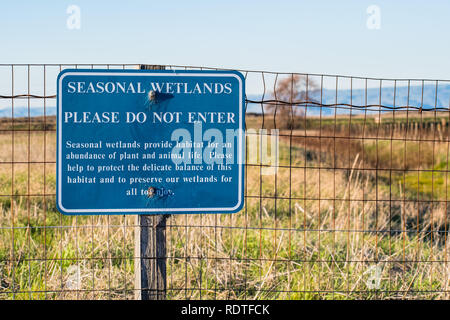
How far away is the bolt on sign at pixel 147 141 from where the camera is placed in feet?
10.6

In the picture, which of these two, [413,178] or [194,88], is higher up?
[194,88]

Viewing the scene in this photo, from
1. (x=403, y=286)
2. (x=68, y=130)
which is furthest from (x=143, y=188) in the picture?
(x=403, y=286)

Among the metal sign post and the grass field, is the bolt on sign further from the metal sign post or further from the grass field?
the grass field

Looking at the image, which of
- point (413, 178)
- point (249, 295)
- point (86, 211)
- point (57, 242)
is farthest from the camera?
point (413, 178)

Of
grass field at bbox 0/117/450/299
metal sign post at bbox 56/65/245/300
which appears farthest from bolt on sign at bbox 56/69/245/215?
grass field at bbox 0/117/450/299

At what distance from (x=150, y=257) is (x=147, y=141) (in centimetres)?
81

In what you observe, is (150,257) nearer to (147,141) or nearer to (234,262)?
(147,141)

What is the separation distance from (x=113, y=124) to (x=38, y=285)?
1885mm

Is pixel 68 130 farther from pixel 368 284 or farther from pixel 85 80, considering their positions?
pixel 368 284

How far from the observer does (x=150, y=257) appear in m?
3.37

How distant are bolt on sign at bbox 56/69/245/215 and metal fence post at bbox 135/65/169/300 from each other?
0.40 ft

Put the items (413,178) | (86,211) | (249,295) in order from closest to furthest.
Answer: (86,211) < (249,295) < (413,178)

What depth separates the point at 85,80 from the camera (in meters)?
3.24

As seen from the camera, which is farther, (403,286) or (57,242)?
(57,242)
